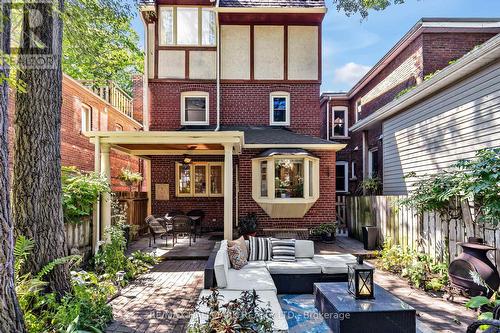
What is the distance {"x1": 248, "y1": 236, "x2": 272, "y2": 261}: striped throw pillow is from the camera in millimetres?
5793

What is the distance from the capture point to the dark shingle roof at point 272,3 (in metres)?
10.6

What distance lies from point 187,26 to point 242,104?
3.56 m

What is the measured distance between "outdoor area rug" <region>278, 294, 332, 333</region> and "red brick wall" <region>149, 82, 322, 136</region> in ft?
23.6

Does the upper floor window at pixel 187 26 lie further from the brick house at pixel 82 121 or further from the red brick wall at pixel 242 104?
the brick house at pixel 82 121

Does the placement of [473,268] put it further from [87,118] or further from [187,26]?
[87,118]

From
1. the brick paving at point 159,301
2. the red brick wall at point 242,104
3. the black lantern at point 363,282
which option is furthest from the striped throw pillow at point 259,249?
the red brick wall at point 242,104

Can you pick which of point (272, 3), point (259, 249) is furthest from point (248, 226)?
point (272, 3)

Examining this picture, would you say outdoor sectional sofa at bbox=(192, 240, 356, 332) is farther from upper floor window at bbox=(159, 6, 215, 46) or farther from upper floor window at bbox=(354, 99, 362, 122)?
upper floor window at bbox=(354, 99, 362, 122)

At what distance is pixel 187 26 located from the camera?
10.9 metres

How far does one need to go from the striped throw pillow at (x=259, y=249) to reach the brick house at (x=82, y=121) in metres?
7.12

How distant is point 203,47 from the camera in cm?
Result: 1099

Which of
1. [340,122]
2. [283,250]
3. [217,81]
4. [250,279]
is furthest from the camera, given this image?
[340,122]

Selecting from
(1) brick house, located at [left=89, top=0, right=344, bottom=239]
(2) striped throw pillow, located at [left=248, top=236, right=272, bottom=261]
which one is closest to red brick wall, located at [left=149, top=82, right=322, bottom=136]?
(1) brick house, located at [left=89, top=0, right=344, bottom=239]

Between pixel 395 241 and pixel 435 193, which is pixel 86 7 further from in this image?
pixel 395 241
